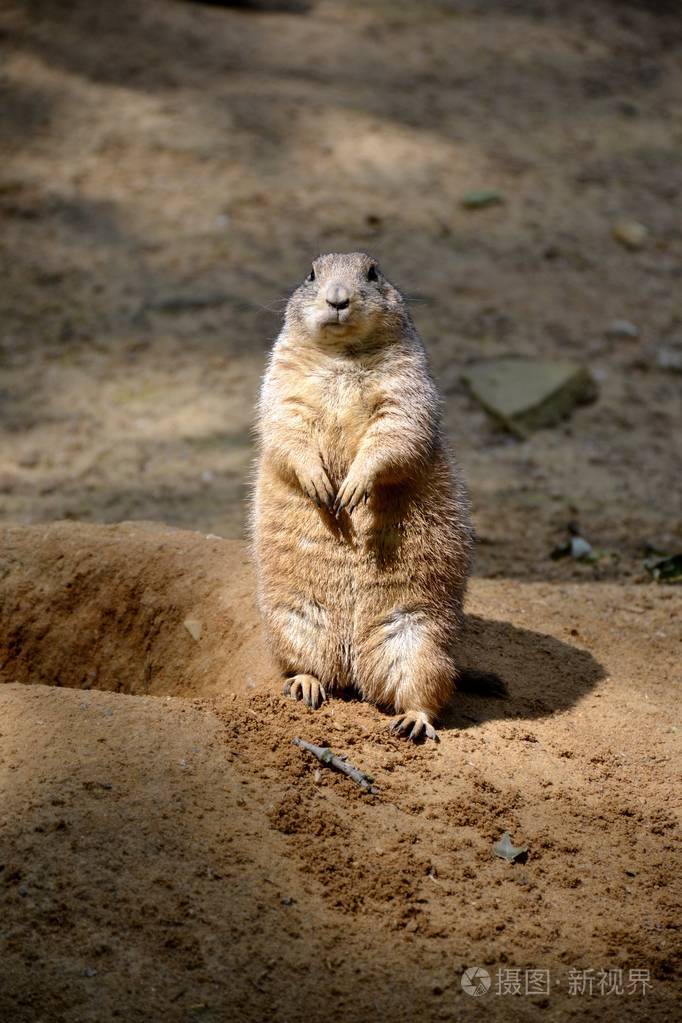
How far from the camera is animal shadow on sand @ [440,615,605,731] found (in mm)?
4539

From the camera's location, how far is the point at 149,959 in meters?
3.05

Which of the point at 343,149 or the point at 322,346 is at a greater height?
the point at 322,346

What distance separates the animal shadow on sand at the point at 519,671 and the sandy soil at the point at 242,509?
2cm

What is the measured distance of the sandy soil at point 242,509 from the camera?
10.6ft

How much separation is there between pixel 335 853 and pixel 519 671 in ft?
5.18

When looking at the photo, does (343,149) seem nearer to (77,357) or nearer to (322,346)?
(77,357)

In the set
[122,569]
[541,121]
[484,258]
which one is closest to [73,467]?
[122,569]

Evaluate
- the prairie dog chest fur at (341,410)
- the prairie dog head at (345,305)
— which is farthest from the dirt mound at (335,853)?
the prairie dog head at (345,305)

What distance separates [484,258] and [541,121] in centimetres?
254

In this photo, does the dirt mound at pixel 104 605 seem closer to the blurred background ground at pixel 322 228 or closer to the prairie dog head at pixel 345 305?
the blurred background ground at pixel 322 228

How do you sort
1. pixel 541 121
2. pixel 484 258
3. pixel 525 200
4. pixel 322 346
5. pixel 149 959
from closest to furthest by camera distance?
pixel 149 959
pixel 322 346
pixel 484 258
pixel 525 200
pixel 541 121

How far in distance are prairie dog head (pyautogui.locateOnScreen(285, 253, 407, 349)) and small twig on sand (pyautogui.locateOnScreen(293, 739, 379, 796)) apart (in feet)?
4.88

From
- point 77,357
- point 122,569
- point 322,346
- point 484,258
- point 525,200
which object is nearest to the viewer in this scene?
point 322,346

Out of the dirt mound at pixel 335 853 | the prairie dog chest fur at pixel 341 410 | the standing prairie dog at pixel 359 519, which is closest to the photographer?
the dirt mound at pixel 335 853
